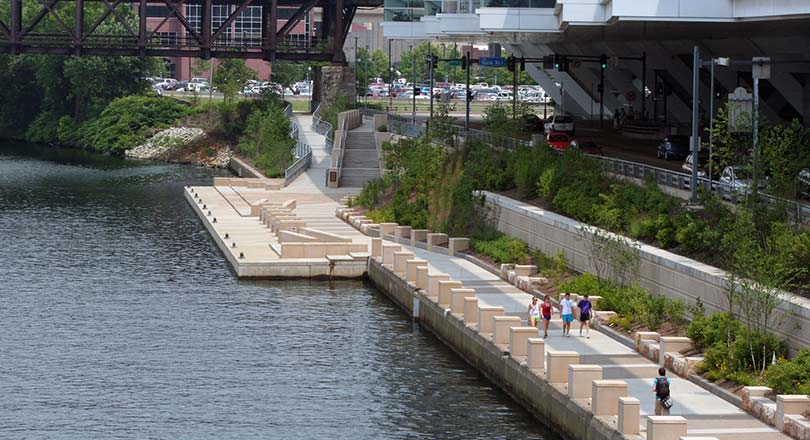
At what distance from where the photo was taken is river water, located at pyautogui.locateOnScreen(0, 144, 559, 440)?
41594mm

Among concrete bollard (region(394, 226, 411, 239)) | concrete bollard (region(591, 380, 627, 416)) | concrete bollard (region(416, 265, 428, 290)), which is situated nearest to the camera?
concrete bollard (region(591, 380, 627, 416))

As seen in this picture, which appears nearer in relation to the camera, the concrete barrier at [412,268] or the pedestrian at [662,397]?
the pedestrian at [662,397]

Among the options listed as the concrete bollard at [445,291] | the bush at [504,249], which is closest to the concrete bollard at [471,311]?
the concrete bollard at [445,291]

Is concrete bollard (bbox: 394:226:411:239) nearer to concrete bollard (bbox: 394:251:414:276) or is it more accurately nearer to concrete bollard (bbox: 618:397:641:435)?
concrete bollard (bbox: 394:251:414:276)

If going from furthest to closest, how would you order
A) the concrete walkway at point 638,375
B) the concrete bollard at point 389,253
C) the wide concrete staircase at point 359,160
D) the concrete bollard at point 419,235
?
1. the wide concrete staircase at point 359,160
2. the concrete bollard at point 419,235
3. the concrete bollard at point 389,253
4. the concrete walkway at point 638,375

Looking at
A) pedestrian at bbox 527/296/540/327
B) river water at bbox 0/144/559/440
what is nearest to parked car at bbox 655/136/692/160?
river water at bbox 0/144/559/440

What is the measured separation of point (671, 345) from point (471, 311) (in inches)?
327

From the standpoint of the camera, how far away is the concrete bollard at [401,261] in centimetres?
6253

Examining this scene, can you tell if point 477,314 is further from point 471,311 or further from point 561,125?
point 561,125

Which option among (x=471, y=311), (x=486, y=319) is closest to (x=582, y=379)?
(x=486, y=319)

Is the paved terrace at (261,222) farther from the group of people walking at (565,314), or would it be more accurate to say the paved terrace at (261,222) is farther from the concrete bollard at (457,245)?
the group of people walking at (565,314)

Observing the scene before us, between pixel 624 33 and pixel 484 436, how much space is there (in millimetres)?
50814

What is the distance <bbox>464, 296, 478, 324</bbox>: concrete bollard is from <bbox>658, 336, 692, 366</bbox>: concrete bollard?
306 inches

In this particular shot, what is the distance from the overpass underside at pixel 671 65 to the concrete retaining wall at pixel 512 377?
47.7 ft
